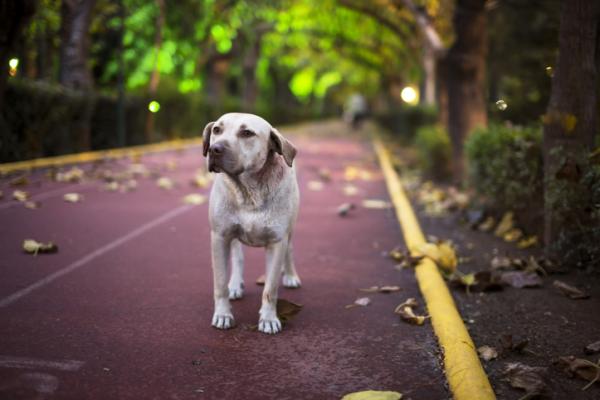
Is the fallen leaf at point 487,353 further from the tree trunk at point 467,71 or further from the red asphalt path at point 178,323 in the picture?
the tree trunk at point 467,71

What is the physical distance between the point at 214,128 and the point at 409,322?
182 centimetres

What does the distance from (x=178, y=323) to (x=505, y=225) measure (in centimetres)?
453

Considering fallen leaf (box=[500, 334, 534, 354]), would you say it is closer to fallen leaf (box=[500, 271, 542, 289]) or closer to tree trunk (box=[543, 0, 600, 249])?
fallen leaf (box=[500, 271, 542, 289])

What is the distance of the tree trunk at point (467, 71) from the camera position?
11320 mm

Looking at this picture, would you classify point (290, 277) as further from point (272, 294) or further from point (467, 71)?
point (467, 71)

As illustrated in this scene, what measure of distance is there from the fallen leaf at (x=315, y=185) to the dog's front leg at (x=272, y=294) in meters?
7.47

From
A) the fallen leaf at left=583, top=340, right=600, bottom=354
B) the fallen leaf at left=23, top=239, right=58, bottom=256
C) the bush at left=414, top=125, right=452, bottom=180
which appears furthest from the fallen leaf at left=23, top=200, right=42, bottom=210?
the bush at left=414, top=125, right=452, bottom=180

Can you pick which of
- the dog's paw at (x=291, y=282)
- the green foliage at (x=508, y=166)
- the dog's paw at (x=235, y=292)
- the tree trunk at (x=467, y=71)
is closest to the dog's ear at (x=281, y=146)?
the dog's paw at (x=235, y=292)

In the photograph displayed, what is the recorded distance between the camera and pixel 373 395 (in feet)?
9.93

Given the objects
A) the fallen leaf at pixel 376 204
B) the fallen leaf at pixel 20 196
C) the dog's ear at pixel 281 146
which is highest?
the dog's ear at pixel 281 146

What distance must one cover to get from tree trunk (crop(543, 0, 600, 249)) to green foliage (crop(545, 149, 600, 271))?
0.27ft

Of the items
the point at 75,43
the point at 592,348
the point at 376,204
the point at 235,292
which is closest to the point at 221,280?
the point at 235,292

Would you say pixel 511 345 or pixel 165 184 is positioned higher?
pixel 165 184

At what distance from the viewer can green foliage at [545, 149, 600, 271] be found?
5137mm
